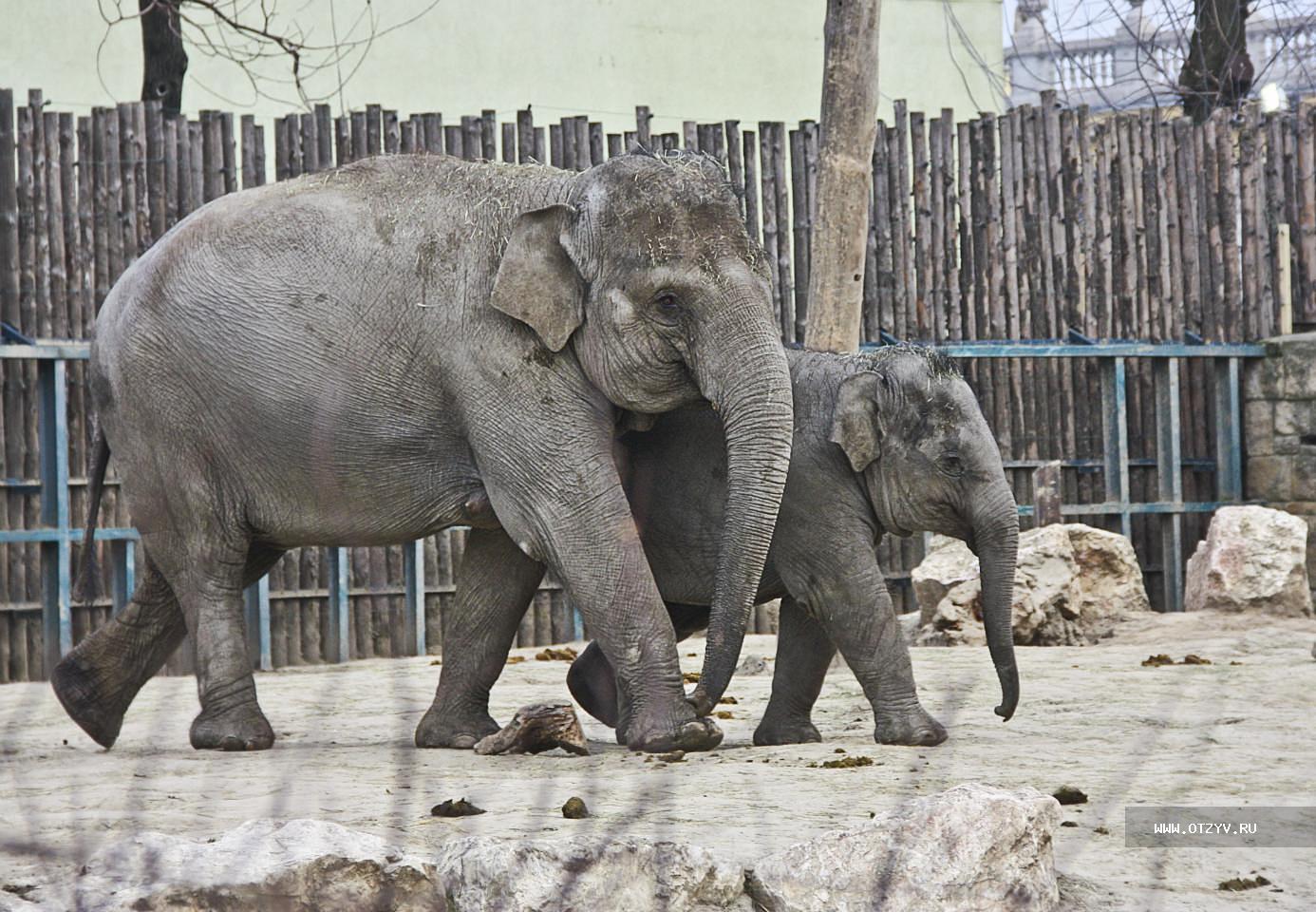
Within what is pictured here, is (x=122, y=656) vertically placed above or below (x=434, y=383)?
below

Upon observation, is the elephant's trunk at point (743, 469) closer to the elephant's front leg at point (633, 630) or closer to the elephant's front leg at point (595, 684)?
the elephant's front leg at point (633, 630)

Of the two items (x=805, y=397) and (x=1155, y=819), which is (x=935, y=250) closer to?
(x=805, y=397)

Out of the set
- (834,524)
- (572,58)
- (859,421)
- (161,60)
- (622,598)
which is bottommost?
(622,598)

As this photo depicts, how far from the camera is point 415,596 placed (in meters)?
11.7

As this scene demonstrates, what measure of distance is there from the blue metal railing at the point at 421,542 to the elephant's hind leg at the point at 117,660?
372cm

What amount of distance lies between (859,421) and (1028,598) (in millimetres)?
4576

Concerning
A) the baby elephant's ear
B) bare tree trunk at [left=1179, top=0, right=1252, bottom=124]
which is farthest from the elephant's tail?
bare tree trunk at [left=1179, top=0, right=1252, bottom=124]

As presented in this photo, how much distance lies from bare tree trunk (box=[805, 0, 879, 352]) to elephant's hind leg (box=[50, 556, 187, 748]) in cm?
425

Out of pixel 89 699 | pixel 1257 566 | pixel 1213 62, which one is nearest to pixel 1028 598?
pixel 1257 566

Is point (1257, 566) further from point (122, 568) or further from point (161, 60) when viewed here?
point (161, 60)

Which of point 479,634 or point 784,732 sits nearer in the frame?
point 784,732

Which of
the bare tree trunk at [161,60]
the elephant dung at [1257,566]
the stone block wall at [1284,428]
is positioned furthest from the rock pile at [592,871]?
the bare tree trunk at [161,60]

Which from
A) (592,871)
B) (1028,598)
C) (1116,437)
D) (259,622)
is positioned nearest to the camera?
(592,871)

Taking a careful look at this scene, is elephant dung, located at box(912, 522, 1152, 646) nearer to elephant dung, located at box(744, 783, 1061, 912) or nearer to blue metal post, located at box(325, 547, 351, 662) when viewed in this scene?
blue metal post, located at box(325, 547, 351, 662)
